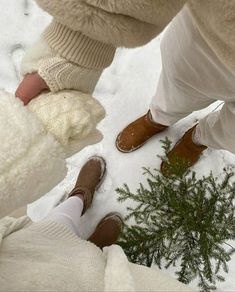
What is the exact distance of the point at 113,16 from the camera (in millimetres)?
692

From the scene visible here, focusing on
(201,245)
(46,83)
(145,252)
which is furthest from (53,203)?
(46,83)

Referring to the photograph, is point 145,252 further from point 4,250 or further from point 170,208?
point 4,250

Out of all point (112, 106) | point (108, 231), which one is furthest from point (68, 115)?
point (112, 106)

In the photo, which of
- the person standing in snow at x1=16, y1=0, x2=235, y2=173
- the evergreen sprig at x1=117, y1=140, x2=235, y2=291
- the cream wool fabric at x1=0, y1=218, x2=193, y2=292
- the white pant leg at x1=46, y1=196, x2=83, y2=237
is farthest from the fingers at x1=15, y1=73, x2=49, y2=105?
the white pant leg at x1=46, y1=196, x2=83, y2=237

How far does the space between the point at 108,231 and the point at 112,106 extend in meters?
0.60

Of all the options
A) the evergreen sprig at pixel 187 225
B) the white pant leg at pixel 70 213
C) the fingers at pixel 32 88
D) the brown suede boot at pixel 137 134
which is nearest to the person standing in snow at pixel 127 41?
the fingers at pixel 32 88

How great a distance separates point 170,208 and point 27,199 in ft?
2.11

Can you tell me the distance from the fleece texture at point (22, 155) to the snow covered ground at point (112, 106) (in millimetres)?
1073

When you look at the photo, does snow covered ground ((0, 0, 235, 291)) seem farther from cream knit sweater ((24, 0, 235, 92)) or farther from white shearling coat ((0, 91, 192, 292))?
cream knit sweater ((24, 0, 235, 92))

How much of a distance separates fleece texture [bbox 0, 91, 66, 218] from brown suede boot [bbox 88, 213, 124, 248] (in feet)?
3.19

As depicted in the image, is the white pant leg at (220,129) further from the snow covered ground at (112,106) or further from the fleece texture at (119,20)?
the fleece texture at (119,20)

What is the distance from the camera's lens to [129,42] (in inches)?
29.2

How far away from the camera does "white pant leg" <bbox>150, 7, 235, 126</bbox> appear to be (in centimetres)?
100

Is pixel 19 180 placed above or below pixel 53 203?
above
